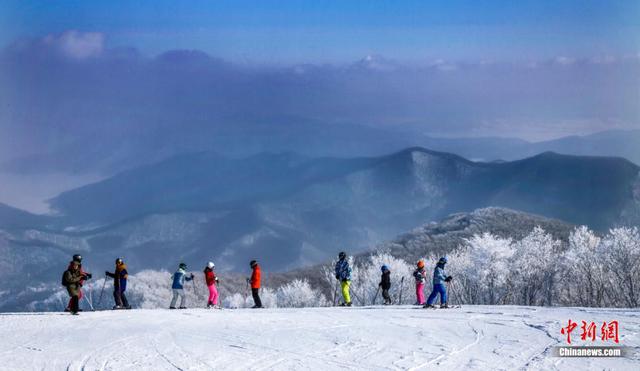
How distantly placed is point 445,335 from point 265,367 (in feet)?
24.0

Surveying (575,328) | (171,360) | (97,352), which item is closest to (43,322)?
(97,352)

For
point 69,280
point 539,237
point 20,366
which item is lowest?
point 20,366

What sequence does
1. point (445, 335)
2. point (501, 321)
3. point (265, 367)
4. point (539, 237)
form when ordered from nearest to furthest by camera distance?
point (265, 367) → point (445, 335) → point (501, 321) → point (539, 237)

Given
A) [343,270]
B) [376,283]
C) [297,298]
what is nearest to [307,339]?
[343,270]

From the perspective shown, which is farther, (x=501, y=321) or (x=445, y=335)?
(x=501, y=321)

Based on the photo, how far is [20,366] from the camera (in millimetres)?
21844

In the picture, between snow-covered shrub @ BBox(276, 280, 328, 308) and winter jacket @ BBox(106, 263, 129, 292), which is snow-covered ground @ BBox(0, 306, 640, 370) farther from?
snow-covered shrub @ BBox(276, 280, 328, 308)

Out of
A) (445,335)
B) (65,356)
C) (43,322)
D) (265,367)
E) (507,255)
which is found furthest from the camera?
(507,255)

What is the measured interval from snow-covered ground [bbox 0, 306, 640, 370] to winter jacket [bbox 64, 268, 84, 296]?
1122mm

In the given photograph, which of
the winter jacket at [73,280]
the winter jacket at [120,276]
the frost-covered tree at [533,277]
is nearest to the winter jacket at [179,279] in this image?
the winter jacket at [120,276]

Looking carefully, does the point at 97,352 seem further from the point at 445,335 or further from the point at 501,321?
the point at 501,321

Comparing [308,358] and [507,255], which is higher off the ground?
[507,255]

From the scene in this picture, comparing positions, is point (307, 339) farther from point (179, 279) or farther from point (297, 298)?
point (297, 298)

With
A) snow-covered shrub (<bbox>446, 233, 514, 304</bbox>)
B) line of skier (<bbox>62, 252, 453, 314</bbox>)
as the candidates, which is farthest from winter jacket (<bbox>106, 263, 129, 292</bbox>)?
snow-covered shrub (<bbox>446, 233, 514, 304</bbox>)
